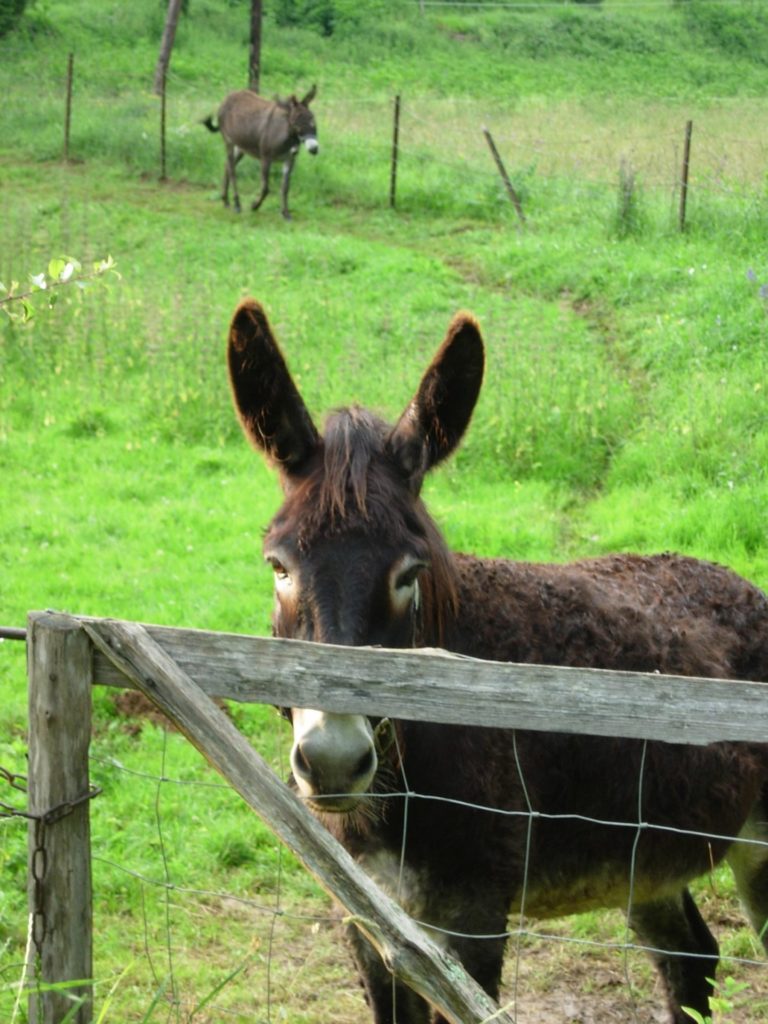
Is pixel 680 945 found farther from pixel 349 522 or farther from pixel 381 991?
pixel 349 522

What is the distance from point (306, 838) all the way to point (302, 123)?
19848 millimetres

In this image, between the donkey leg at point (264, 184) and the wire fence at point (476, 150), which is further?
the donkey leg at point (264, 184)

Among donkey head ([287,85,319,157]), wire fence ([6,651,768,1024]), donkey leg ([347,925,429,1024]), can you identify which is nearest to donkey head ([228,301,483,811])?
donkey leg ([347,925,429,1024])

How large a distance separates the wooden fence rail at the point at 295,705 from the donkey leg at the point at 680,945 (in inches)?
84.4

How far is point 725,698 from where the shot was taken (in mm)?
2594

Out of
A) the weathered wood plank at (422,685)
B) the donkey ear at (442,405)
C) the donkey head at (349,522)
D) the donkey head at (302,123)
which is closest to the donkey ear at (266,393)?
the donkey head at (349,522)

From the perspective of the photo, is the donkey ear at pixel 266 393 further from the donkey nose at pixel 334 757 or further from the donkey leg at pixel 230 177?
the donkey leg at pixel 230 177

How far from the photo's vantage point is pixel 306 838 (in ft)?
8.02

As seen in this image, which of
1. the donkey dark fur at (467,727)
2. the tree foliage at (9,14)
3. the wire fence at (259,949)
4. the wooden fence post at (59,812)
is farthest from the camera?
the tree foliage at (9,14)

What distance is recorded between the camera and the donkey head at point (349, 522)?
2.84 metres

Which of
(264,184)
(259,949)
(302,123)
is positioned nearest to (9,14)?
(302,123)

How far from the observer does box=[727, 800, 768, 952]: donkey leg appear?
4.25m

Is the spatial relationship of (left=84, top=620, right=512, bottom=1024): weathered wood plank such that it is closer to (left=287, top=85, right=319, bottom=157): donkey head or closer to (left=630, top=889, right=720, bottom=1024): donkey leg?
(left=630, top=889, right=720, bottom=1024): donkey leg

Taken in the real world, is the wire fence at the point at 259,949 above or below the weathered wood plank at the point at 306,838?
below
